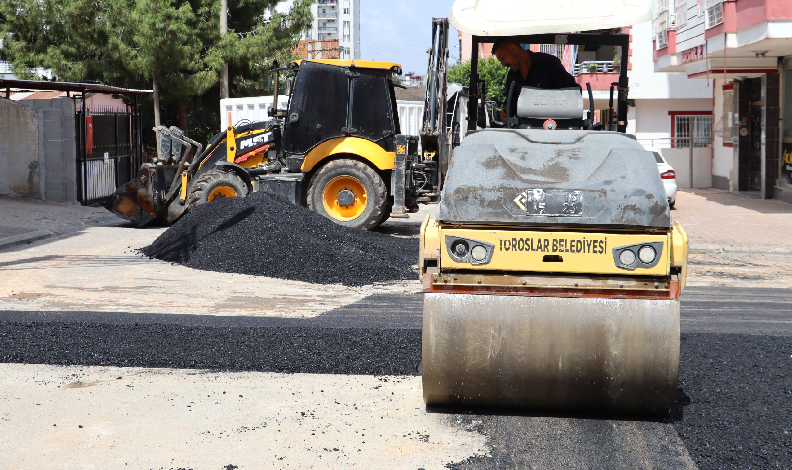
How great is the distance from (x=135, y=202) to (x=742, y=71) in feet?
53.1

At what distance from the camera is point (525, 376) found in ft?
14.3

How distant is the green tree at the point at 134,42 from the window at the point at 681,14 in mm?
13194

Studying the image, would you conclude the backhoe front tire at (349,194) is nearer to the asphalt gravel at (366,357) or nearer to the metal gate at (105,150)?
the asphalt gravel at (366,357)

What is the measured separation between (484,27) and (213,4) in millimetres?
24569

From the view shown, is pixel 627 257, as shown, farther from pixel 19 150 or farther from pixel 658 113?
pixel 658 113

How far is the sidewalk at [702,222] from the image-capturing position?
42.7 feet

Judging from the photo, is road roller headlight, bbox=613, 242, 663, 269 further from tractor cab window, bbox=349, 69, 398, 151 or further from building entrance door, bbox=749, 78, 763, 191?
building entrance door, bbox=749, 78, 763, 191

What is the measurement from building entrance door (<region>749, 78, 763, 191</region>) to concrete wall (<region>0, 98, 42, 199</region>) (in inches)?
742

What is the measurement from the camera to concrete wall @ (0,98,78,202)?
18.3 meters

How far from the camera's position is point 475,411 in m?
4.73

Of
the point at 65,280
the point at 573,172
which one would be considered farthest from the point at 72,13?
the point at 573,172

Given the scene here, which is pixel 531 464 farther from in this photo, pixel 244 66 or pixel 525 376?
pixel 244 66

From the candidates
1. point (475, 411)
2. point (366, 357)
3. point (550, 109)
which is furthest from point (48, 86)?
point (475, 411)

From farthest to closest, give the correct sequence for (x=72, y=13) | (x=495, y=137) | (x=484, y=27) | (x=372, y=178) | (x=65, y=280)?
(x=72, y=13)
(x=372, y=178)
(x=65, y=280)
(x=484, y=27)
(x=495, y=137)
